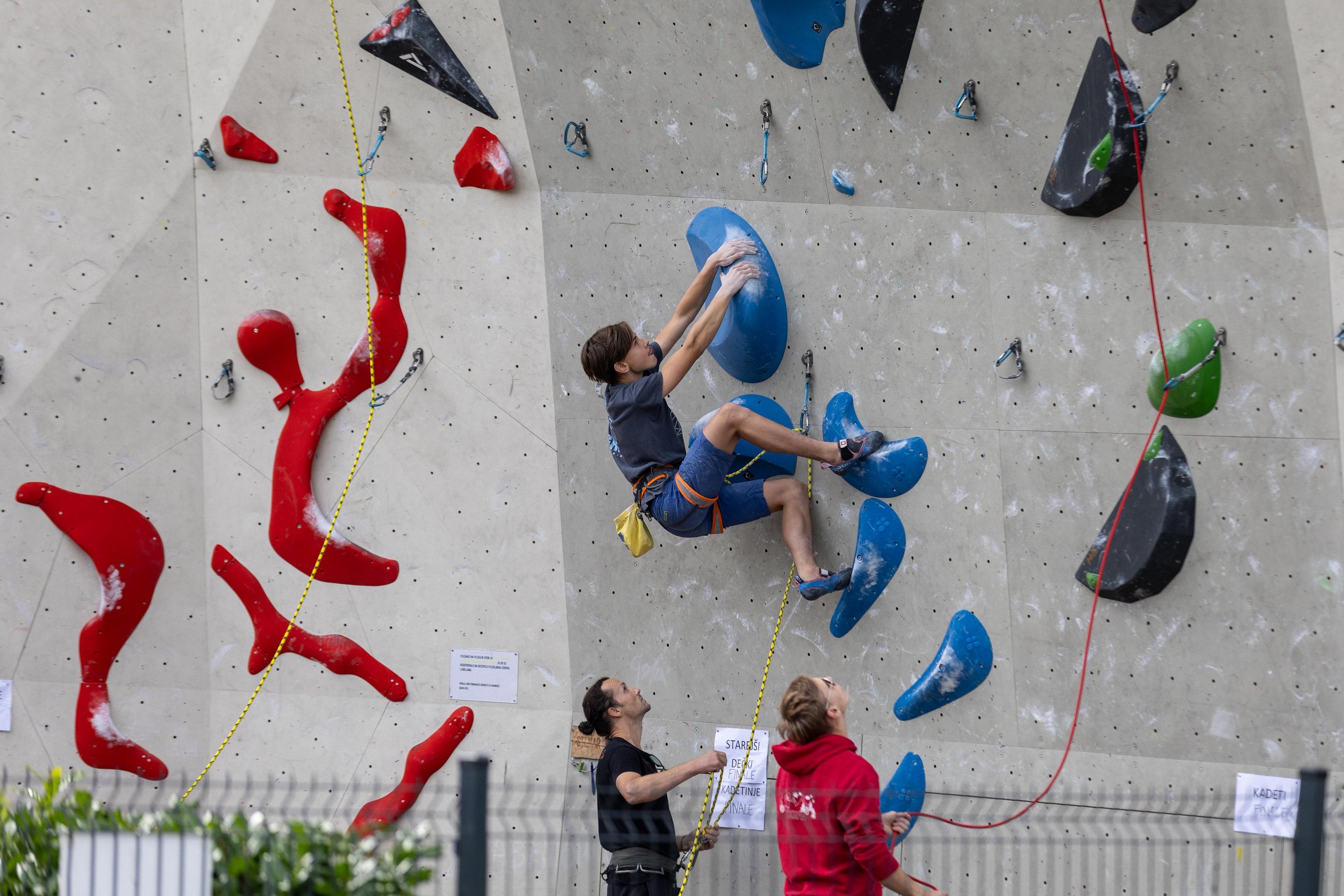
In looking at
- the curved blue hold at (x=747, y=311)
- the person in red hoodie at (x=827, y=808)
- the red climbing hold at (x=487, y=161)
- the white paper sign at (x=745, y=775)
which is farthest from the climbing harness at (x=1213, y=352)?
the red climbing hold at (x=487, y=161)

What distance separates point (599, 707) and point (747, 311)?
1.53 meters

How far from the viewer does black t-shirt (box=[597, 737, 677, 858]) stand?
3295 millimetres

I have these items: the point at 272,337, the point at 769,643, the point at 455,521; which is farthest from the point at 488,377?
the point at 769,643

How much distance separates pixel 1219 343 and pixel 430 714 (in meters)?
3.26

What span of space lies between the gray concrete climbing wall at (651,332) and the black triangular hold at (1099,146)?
0.07 meters

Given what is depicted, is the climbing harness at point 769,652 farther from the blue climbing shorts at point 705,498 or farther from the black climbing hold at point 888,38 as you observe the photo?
the black climbing hold at point 888,38

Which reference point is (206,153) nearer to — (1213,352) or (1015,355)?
(1015,355)

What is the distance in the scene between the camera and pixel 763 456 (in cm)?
412

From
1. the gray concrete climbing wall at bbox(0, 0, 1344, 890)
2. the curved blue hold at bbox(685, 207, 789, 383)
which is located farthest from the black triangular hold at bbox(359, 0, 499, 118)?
the curved blue hold at bbox(685, 207, 789, 383)

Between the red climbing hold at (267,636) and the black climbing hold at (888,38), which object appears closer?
the black climbing hold at (888,38)

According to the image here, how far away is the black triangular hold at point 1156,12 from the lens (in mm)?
3562

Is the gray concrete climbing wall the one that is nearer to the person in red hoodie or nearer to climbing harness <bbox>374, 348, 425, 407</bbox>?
climbing harness <bbox>374, 348, 425, 407</bbox>

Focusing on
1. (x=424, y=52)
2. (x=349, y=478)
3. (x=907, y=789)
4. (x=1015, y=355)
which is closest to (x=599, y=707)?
(x=907, y=789)

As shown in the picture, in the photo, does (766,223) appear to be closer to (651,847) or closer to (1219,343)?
(1219,343)
